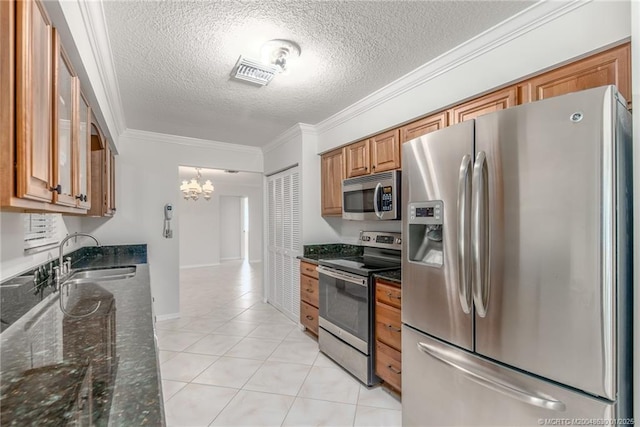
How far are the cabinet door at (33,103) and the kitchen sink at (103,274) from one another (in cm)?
173

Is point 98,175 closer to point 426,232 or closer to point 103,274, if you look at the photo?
point 103,274

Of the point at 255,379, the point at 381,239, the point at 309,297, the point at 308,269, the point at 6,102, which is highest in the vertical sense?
the point at 6,102

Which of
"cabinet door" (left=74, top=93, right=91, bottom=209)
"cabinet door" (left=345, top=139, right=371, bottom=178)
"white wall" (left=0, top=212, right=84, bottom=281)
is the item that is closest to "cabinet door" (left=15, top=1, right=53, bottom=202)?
"cabinet door" (left=74, top=93, right=91, bottom=209)

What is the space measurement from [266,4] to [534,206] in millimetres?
1584

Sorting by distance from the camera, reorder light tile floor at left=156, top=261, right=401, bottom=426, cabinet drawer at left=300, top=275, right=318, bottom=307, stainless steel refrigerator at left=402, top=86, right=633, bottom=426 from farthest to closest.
A: cabinet drawer at left=300, top=275, right=318, bottom=307, light tile floor at left=156, top=261, right=401, bottom=426, stainless steel refrigerator at left=402, top=86, right=633, bottom=426

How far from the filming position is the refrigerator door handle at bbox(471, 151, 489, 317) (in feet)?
4.57

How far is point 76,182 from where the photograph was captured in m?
1.42

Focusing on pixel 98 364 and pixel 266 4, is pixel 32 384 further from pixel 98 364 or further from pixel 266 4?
pixel 266 4

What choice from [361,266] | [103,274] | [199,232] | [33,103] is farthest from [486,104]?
[199,232]

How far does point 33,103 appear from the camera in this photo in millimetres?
895

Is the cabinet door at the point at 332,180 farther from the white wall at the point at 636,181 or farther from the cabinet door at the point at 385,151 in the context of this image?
the white wall at the point at 636,181

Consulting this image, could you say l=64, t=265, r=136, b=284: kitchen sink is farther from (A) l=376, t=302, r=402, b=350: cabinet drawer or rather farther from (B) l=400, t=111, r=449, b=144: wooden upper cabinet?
(B) l=400, t=111, r=449, b=144: wooden upper cabinet

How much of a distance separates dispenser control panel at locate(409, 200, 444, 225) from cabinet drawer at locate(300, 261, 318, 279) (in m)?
1.68

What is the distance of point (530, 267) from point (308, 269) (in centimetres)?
240
